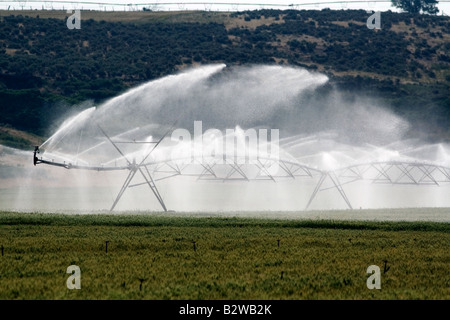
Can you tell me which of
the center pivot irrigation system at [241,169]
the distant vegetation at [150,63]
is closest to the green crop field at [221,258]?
the center pivot irrigation system at [241,169]

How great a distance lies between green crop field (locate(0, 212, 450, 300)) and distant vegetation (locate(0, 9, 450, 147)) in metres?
83.7

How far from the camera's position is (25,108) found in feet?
444

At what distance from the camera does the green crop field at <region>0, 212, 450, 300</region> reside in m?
27.9

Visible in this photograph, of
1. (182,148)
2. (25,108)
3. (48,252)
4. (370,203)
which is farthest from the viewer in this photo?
(25,108)

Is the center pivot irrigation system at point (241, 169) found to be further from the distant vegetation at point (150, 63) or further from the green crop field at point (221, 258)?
the distant vegetation at point (150, 63)

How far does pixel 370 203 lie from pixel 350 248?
187ft

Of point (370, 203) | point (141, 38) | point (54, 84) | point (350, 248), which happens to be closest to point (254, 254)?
point (350, 248)

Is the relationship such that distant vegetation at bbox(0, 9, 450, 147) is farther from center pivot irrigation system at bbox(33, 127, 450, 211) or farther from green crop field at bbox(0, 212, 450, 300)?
green crop field at bbox(0, 212, 450, 300)

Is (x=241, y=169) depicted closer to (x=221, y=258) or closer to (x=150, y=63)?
(x=221, y=258)

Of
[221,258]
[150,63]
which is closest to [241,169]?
[221,258]

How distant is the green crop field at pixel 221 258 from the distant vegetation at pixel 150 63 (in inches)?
3295

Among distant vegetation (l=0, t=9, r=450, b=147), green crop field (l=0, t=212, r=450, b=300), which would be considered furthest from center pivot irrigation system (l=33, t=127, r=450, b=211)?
distant vegetation (l=0, t=9, r=450, b=147)

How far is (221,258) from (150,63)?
5569 inches
